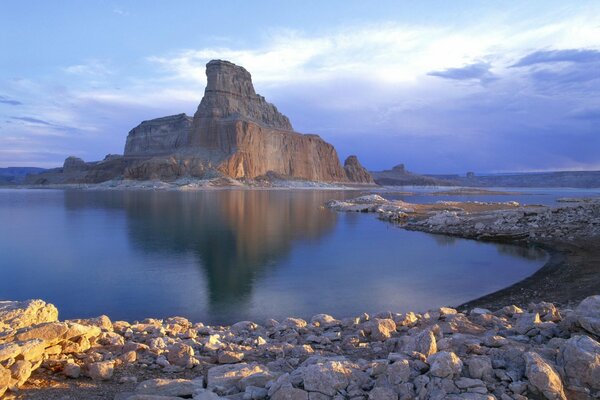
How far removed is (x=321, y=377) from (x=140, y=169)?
109 m

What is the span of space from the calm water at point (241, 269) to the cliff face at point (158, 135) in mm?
120459

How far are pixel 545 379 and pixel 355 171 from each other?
507ft

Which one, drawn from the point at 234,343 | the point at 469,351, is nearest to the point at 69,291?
the point at 234,343

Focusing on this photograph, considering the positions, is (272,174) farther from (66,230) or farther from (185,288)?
(185,288)

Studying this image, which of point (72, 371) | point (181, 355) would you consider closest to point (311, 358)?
point (181, 355)

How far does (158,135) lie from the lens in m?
150

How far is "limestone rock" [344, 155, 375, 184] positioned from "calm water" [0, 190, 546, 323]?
127m

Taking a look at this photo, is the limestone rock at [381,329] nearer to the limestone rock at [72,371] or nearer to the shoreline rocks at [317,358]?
the shoreline rocks at [317,358]

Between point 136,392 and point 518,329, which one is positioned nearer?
point 136,392

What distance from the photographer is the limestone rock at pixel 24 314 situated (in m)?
6.54

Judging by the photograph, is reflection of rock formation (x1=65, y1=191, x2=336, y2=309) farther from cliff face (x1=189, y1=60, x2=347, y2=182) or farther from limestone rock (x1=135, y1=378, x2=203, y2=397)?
cliff face (x1=189, y1=60, x2=347, y2=182)

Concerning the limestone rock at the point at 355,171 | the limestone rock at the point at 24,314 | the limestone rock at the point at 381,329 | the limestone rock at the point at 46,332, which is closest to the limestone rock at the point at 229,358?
the limestone rock at the point at 46,332

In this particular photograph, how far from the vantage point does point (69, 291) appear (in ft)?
42.8

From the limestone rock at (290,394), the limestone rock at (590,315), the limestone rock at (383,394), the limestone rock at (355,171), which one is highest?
the limestone rock at (355,171)
